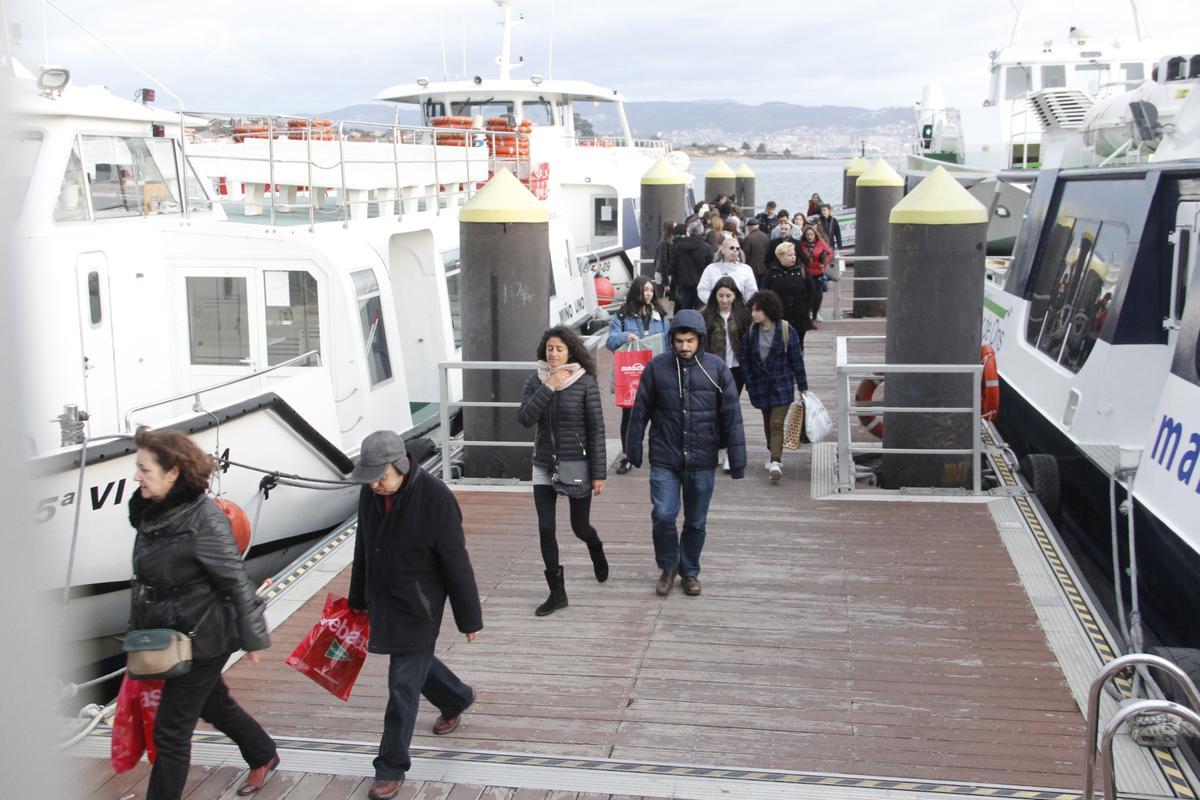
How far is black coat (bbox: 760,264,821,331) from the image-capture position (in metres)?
12.0

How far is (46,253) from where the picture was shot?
8.16 metres

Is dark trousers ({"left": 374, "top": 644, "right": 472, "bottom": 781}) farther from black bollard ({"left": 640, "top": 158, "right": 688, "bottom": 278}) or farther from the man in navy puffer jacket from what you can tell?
black bollard ({"left": 640, "top": 158, "right": 688, "bottom": 278})

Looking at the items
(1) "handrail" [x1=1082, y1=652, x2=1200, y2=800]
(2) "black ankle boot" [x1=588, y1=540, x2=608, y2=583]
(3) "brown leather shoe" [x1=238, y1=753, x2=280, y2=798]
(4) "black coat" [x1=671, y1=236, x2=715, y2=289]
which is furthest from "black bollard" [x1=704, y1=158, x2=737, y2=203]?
(1) "handrail" [x1=1082, y1=652, x2=1200, y2=800]

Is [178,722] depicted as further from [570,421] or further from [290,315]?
[290,315]

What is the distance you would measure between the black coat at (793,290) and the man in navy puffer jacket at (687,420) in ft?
16.7

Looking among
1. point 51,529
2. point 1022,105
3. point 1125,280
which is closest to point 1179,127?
point 1125,280

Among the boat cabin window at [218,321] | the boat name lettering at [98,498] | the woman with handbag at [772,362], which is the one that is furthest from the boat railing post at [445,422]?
the boat name lettering at [98,498]

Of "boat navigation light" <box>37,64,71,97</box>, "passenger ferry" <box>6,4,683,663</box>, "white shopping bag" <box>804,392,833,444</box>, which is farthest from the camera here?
"white shopping bag" <box>804,392,833,444</box>

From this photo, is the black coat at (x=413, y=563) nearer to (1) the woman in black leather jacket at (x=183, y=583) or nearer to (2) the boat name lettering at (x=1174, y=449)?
(1) the woman in black leather jacket at (x=183, y=583)

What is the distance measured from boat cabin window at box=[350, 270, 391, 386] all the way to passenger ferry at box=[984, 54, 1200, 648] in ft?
18.4

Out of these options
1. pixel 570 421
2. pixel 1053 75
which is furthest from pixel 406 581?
pixel 1053 75

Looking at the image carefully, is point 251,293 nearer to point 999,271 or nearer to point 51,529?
point 51,529

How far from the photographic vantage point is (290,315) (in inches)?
398

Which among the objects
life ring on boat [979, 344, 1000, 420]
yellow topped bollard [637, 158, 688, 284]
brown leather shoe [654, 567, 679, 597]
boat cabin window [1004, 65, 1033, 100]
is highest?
boat cabin window [1004, 65, 1033, 100]
